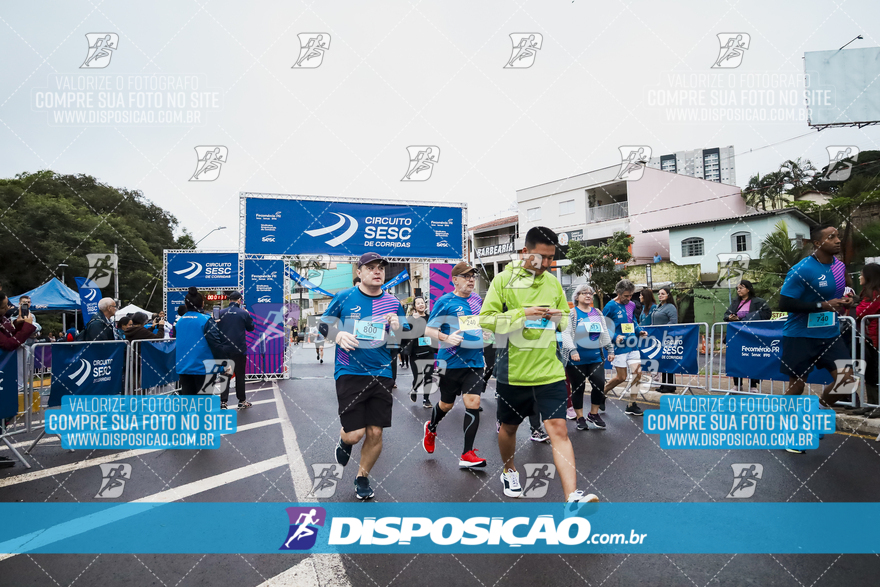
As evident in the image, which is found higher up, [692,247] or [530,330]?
[692,247]

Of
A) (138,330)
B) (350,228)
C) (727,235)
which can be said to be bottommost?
(138,330)

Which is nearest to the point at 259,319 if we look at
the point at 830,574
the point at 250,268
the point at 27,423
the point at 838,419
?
the point at 250,268

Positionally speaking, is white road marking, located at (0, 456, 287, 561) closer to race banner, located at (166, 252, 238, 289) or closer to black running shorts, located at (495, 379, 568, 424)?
black running shorts, located at (495, 379, 568, 424)

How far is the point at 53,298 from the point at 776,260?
28.7m

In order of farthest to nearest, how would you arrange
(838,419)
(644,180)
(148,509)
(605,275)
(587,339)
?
(644,180), (605,275), (587,339), (838,419), (148,509)

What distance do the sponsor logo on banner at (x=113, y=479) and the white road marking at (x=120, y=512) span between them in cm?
41

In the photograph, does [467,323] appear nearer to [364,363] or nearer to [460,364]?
[364,363]

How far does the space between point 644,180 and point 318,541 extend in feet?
127

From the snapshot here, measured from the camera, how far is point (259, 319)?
1462 cm

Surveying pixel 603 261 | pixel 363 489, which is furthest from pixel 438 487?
pixel 603 261

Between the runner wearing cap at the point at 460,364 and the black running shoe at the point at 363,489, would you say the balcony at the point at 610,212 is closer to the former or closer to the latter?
the runner wearing cap at the point at 460,364

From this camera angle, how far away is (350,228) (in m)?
15.6

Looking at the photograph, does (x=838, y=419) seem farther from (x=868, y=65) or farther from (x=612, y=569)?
(x=868, y=65)

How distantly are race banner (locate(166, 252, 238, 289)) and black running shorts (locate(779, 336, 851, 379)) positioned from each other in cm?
2103
